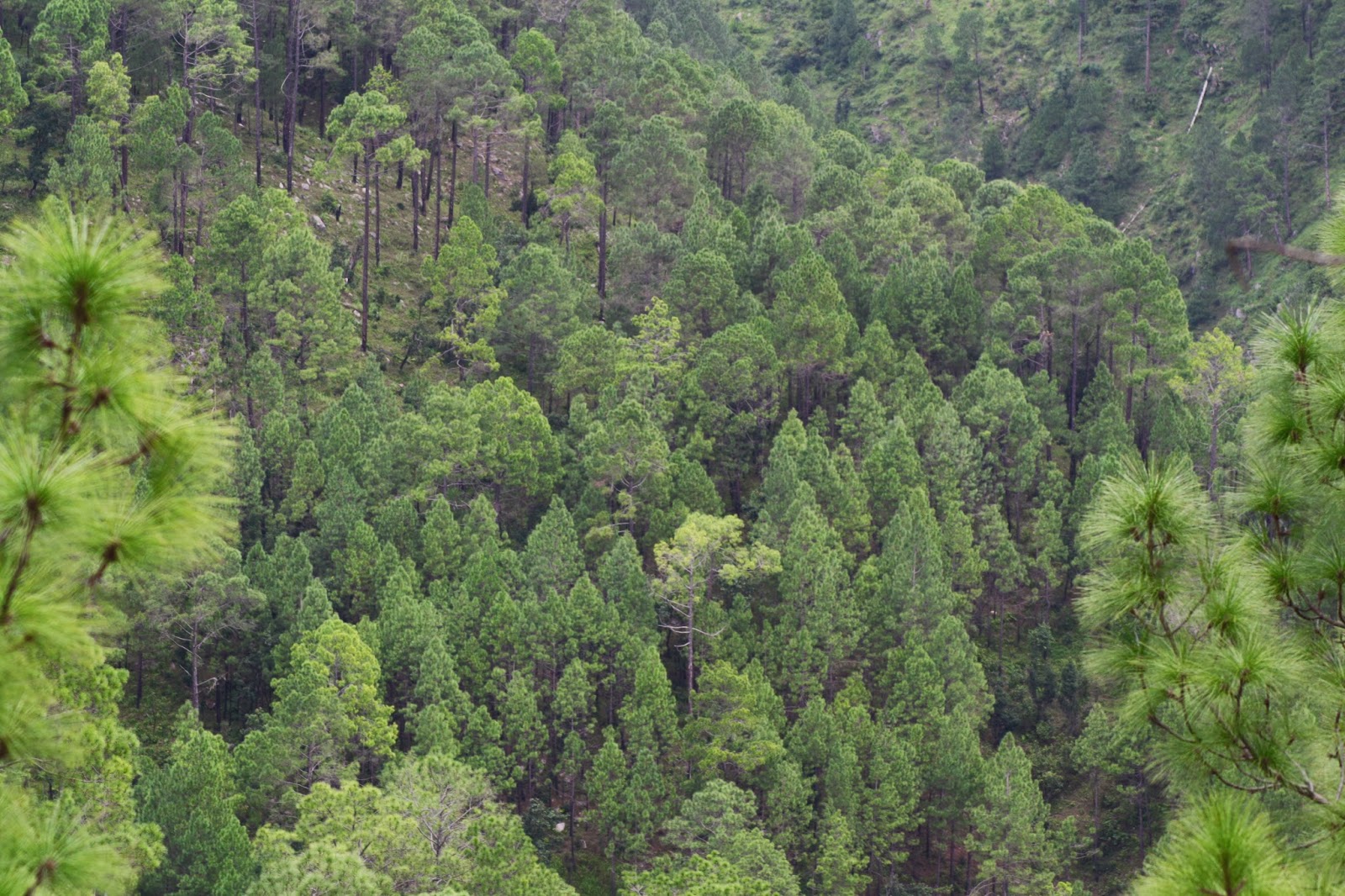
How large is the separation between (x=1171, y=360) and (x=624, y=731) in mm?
35634

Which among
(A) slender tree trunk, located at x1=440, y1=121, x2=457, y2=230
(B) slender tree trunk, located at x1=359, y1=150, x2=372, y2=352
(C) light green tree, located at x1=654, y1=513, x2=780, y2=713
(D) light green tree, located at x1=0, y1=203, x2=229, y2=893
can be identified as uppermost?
(D) light green tree, located at x1=0, y1=203, x2=229, y2=893

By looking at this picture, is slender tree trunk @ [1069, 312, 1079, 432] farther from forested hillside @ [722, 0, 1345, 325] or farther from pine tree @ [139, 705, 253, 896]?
pine tree @ [139, 705, 253, 896]

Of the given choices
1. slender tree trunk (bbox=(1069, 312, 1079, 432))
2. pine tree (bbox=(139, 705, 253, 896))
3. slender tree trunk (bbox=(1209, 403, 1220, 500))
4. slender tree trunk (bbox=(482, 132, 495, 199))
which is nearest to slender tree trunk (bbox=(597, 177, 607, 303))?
slender tree trunk (bbox=(482, 132, 495, 199))

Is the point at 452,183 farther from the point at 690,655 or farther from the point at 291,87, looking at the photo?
the point at 690,655

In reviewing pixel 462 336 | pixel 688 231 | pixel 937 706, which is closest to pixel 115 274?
pixel 937 706

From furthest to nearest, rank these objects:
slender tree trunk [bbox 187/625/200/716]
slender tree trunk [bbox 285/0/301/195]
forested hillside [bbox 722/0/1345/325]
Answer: forested hillside [bbox 722/0/1345/325] < slender tree trunk [bbox 285/0/301/195] < slender tree trunk [bbox 187/625/200/716]

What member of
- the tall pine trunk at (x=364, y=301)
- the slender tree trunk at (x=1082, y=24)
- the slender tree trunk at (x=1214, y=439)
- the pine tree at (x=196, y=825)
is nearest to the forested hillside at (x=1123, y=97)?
the slender tree trunk at (x=1082, y=24)

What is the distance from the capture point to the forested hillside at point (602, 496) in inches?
381

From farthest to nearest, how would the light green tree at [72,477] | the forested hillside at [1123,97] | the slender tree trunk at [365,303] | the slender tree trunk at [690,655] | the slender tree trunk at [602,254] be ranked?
the forested hillside at [1123,97], the slender tree trunk at [602,254], the slender tree trunk at [365,303], the slender tree trunk at [690,655], the light green tree at [72,477]

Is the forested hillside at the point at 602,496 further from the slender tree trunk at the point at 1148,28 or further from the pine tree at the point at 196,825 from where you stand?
the slender tree trunk at the point at 1148,28

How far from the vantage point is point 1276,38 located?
119m

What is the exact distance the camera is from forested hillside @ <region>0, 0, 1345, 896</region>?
31.7ft

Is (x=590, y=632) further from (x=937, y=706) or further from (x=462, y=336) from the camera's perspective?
→ (x=462, y=336)

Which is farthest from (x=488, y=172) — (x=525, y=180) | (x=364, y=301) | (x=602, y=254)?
(x=364, y=301)
